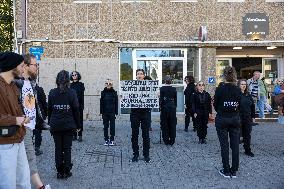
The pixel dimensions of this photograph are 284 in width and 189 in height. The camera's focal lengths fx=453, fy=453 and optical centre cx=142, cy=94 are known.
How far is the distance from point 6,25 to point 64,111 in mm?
16547

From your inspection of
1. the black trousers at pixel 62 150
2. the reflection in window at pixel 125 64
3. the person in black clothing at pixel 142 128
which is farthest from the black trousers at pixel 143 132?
the reflection in window at pixel 125 64

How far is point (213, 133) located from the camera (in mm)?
14805

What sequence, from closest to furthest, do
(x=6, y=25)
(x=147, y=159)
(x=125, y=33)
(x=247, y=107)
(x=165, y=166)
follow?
(x=165, y=166)
(x=147, y=159)
(x=247, y=107)
(x=125, y=33)
(x=6, y=25)

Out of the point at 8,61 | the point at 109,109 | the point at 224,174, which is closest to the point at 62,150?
the point at 224,174

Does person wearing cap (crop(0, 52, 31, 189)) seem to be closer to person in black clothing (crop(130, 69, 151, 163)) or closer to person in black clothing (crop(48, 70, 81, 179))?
person in black clothing (crop(48, 70, 81, 179))

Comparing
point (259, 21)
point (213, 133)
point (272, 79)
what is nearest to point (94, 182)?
point (213, 133)

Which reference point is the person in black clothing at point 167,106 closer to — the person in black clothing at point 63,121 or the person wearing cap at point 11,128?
the person in black clothing at point 63,121

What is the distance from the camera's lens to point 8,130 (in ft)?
15.6

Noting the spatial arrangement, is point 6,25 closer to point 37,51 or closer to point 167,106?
point 37,51

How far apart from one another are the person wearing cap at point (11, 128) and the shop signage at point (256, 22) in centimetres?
1456

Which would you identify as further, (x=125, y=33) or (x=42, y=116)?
(x=125, y=33)

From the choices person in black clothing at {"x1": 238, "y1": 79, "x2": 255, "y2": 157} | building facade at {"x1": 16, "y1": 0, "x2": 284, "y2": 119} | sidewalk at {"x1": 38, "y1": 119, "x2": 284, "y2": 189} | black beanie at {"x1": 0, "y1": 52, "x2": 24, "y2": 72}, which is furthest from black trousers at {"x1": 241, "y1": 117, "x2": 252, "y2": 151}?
building facade at {"x1": 16, "y1": 0, "x2": 284, "y2": 119}

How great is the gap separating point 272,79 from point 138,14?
6.67 metres

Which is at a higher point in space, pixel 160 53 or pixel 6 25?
pixel 6 25
